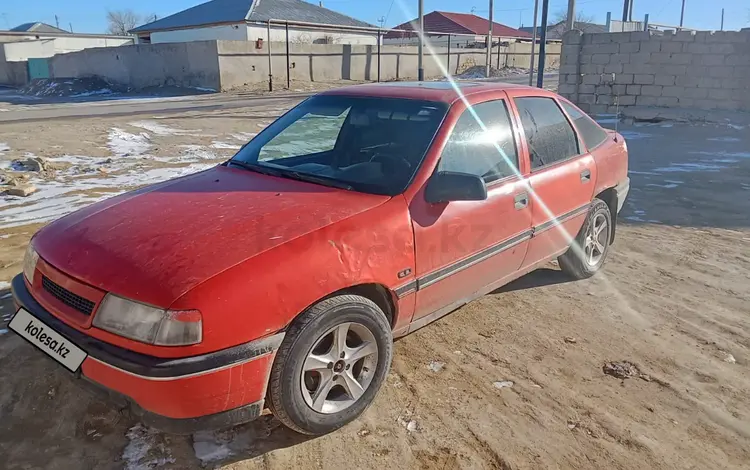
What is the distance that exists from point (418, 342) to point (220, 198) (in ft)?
5.25

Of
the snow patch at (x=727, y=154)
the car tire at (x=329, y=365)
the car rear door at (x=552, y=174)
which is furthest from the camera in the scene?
the snow patch at (x=727, y=154)

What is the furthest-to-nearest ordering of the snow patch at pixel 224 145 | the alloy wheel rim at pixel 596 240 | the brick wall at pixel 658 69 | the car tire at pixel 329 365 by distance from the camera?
the brick wall at pixel 658 69, the snow patch at pixel 224 145, the alloy wheel rim at pixel 596 240, the car tire at pixel 329 365

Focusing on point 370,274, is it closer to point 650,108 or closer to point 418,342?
point 418,342

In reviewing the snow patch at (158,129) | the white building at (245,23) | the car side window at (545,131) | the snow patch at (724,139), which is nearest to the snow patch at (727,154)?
the snow patch at (724,139)

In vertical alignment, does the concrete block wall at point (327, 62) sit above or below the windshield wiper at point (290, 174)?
above

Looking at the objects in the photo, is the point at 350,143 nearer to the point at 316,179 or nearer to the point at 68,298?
the point at 316,179

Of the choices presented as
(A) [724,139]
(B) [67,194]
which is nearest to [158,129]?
(B) [67,194]

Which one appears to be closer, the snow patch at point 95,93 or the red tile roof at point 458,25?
the snow patch at point 95,93

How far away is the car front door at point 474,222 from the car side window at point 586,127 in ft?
3.37

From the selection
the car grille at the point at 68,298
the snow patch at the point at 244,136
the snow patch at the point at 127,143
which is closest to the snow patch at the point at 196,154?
the snow patch at the point at 127,143

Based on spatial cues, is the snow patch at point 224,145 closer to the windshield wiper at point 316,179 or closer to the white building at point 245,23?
the windshield wiper at point 316,179

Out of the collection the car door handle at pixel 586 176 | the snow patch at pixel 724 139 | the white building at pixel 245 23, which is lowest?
the snow patch at pixel 724 139

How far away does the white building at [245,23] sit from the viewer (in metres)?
36.6

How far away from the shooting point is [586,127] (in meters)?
4.77
